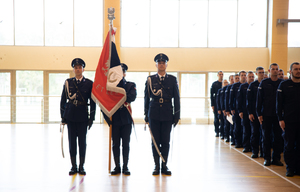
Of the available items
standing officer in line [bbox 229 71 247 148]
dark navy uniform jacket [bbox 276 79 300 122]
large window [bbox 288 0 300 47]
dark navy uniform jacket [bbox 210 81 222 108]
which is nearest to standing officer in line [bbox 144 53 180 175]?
dark navy uniform jacket [bbox 276 79 300 122]

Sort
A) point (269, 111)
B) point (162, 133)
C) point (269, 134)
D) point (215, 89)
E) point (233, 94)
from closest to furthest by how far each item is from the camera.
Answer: point (162, 133) → point (269, 111) → point (269, 134) → point (233, 94) → point (215, 89)

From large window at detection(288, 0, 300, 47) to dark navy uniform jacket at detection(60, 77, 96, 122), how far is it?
10.6 m

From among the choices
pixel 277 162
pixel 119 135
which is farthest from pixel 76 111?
pixel 277 162

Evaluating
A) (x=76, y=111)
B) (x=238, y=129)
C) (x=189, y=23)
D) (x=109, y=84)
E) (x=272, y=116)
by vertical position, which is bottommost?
(x=238, y=129)

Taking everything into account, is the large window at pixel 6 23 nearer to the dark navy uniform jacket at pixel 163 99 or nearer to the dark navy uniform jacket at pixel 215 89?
the dark navy uniform jacket at pixel 215 89

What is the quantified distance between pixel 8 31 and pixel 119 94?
368 inches

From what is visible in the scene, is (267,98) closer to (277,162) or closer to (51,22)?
(277,162)

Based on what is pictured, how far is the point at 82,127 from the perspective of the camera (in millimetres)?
4160

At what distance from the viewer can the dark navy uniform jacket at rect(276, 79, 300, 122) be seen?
4152 millimetres

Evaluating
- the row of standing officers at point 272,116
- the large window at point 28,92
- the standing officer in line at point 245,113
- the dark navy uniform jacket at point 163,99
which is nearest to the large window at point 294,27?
the row of standing officers at point 272,116

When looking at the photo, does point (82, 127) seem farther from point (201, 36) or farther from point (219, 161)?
point (201, 36)

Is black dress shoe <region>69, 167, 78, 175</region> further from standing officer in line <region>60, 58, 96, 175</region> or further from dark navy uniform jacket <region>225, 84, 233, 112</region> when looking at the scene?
dark navy uniform jacket <region>225, 84, 233, 112</region>

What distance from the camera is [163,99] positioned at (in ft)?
13.7

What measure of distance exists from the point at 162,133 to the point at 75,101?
1.37 meters
